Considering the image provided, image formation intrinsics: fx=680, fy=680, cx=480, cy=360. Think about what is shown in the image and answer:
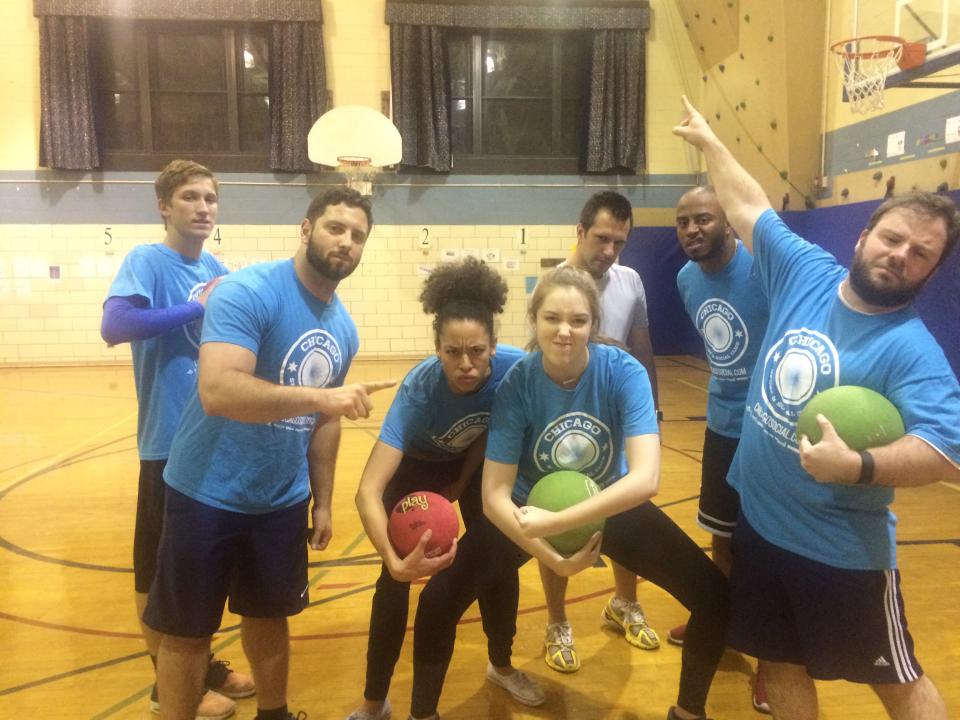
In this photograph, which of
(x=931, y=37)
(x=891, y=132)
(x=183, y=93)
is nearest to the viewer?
(x=931, y=37)

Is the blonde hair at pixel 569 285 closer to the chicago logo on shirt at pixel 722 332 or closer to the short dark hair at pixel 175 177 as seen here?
the chicago logo on shirt at pixel 722 332

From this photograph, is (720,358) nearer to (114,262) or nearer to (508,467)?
(508,467)

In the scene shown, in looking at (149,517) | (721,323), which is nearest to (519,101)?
(721,323)

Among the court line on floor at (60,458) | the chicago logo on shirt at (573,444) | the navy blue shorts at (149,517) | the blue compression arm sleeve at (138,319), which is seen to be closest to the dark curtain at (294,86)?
the court line on floor at (60,458)

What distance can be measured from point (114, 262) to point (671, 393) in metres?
7.88

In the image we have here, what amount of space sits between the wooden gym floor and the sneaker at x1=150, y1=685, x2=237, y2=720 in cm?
4

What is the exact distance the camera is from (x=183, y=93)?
977 cm

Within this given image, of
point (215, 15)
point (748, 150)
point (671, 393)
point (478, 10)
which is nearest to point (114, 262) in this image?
point (215, 15)

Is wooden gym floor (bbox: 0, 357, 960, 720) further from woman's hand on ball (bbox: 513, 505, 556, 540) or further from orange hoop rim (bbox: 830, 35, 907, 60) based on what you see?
orange hoop rim (bbox: 830, 35, 907, 60)

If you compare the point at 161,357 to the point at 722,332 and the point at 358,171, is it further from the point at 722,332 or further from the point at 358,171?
the point at 358,171

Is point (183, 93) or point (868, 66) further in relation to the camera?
point (183, 93)

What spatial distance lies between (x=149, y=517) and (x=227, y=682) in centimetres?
74

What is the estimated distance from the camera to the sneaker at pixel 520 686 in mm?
2576

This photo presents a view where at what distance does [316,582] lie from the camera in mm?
3531
